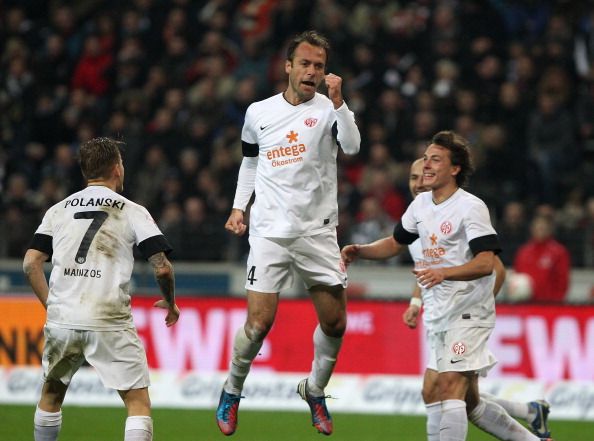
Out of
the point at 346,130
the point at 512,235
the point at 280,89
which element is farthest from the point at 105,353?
the point at 280,89

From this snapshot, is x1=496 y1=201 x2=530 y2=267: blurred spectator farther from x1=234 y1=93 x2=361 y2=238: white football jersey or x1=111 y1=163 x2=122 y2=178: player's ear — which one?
x1=111 y1=163 x2=122 y2=178: player's ear

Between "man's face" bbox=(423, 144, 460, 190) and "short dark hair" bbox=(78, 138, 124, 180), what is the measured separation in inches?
79.0

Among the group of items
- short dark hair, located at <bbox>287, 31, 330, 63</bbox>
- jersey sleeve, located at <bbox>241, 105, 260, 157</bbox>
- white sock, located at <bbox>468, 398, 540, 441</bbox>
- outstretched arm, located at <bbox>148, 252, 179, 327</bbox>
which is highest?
short dark hair, located at <bbox>287, 31, 330, 63</bbox>

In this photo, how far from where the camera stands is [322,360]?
8.36 m

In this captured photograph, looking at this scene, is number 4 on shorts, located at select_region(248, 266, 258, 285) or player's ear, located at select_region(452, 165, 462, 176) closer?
player's ear, located at select_region(452, 165, 462, 176)

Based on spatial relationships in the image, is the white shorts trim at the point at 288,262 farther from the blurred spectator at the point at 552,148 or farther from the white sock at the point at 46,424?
the blurred spectator at the point at 552,148

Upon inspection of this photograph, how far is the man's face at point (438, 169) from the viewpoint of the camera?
7.76 meters

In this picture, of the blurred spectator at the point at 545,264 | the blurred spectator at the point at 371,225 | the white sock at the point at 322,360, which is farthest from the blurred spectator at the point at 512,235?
the white sock at the point at 322,360

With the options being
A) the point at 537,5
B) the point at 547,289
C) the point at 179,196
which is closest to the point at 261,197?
the point at 547,289

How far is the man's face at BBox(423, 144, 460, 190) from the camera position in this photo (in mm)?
7758

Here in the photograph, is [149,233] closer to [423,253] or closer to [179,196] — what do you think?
[423,253]

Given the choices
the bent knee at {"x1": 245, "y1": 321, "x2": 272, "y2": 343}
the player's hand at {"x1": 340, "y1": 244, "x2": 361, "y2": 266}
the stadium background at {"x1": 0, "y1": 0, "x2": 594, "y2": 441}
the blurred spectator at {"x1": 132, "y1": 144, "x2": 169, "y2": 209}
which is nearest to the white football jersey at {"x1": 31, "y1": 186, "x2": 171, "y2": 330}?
the bent knee at {"x1": 245, "y1": 321, "x2": 272, "y2": 343}

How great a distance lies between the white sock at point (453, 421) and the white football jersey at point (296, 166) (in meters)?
1.45

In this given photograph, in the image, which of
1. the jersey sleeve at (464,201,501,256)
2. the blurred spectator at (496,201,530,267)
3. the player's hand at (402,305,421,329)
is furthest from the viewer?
the blurred spectator at (496,201,530,267)
